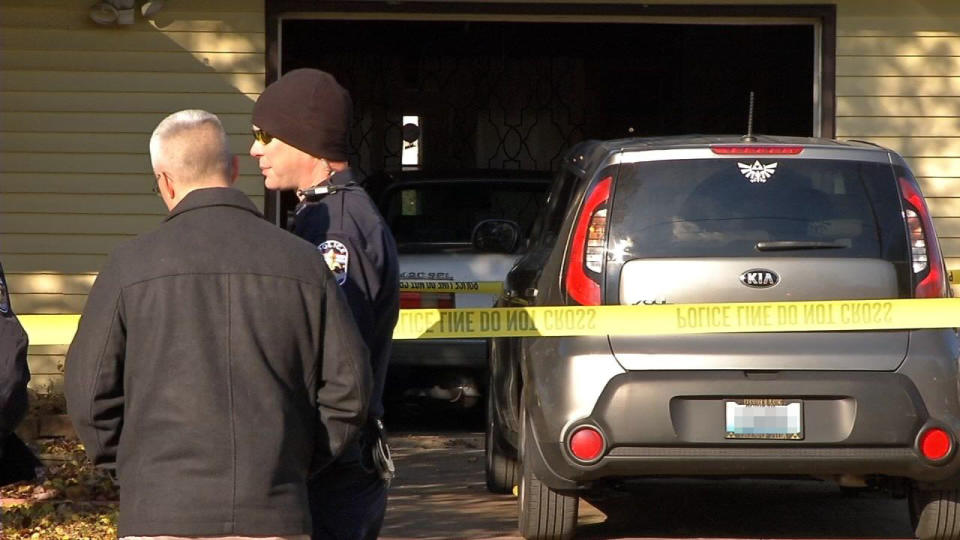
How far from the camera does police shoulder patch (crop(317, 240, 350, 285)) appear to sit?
3842mm

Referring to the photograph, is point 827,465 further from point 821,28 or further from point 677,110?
point 677,110

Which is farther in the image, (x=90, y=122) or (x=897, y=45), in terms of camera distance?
(x=897, y=45)

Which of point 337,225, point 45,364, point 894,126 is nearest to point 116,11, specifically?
point 45,364

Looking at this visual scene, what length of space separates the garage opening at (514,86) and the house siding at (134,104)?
292 inches

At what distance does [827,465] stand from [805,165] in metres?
1.18

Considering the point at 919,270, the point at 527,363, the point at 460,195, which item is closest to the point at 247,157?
the point at 460,195

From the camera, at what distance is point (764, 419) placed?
20.2ft

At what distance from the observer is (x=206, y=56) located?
10633 mm

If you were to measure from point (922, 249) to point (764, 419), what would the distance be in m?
0.95

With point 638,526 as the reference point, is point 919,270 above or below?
above

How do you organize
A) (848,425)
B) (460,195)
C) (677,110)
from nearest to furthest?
(848,425)
(460,195)
(677,110)

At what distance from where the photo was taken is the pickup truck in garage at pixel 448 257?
10.4 metres

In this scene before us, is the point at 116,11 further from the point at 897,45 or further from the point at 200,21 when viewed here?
the point at 897,45

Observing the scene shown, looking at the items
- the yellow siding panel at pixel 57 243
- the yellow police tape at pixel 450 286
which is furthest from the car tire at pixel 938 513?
the yellow siding panel at pixel 57 243
